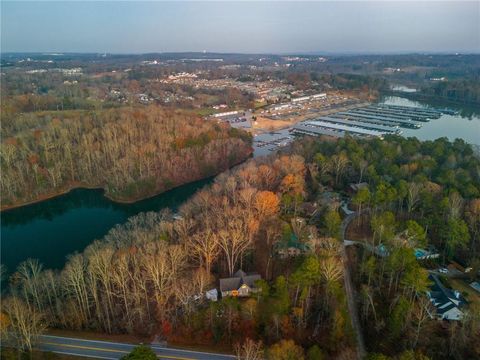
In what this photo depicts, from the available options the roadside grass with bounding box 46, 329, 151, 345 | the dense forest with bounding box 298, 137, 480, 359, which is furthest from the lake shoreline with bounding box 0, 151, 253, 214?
the roadside grass with bounding box 46, 329, 151, 345

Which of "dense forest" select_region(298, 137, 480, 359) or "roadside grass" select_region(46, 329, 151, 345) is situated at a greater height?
"dense forest" select_region(298, 137, 480, 359)

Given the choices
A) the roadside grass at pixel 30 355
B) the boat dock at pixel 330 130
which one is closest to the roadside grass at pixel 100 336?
the roadside grass at pixel 30 355

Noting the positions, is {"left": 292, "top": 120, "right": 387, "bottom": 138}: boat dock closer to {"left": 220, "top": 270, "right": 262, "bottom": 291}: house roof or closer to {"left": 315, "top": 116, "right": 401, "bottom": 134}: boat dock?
{"left": 315, "top": 116, "right": 401, "bottom": 134}: boat dock

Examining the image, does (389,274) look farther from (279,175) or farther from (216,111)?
(216,111)

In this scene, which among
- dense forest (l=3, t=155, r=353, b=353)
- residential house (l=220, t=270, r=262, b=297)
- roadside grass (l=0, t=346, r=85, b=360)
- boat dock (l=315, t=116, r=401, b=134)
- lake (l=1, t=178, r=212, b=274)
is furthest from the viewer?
boat dock (l=315, t=116, r=401, b=134)

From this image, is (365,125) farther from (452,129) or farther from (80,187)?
(80,187)

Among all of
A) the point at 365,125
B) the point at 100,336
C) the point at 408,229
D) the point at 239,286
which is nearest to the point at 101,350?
the point at 100,336

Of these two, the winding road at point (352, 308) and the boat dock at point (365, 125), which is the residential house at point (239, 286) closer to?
the winding road at point (352, 308)
